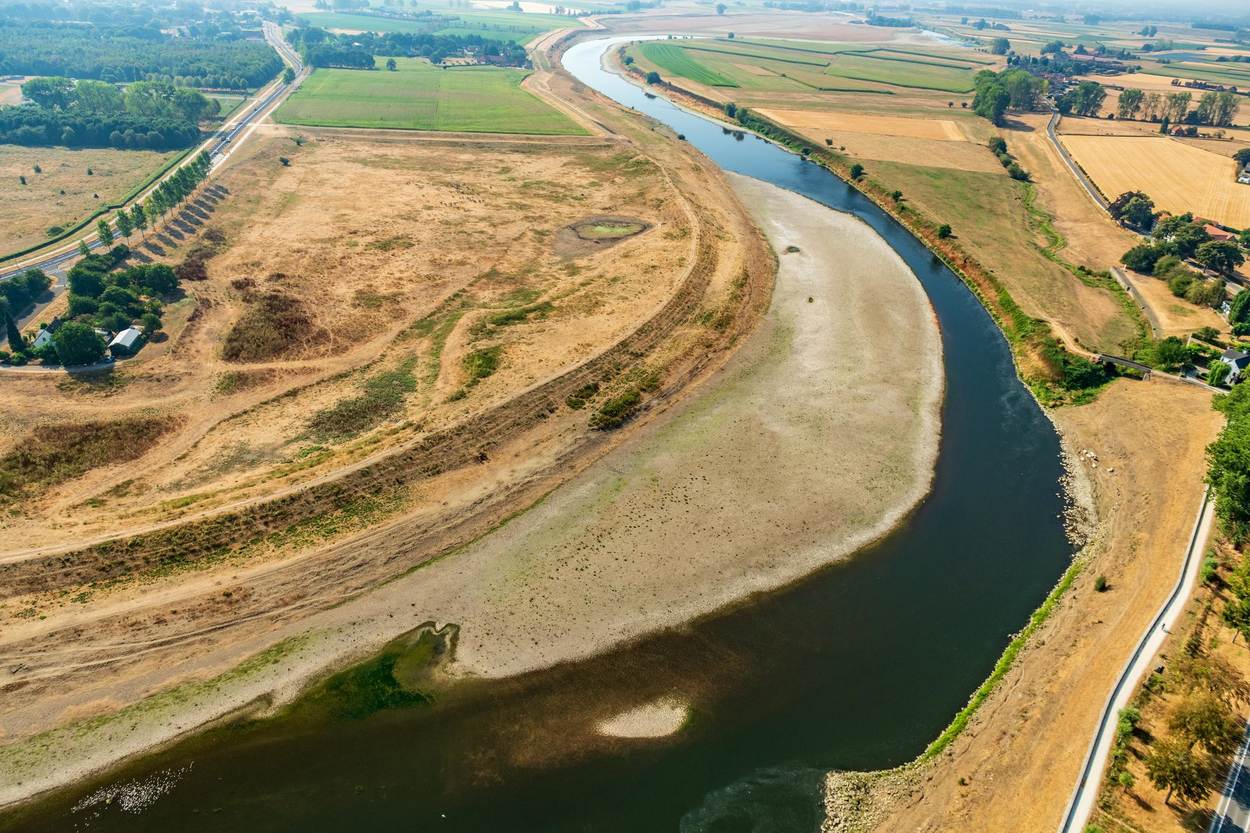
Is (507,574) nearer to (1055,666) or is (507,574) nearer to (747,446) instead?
(747,446)

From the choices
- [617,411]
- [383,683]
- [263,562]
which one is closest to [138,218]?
[263,562]

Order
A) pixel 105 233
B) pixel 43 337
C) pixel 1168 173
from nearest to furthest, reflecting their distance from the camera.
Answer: pixel 43 337 < pixel 105 233 < pixel 1168 173

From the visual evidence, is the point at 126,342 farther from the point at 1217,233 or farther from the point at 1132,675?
the point at 1217,233

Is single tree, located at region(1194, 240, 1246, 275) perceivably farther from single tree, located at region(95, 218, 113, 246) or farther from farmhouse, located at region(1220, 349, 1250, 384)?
single tree, located at region(95, 218, 113, 246)

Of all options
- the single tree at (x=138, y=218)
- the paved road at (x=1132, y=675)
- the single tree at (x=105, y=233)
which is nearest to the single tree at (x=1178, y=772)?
the paved road at (x=1132, y=675)

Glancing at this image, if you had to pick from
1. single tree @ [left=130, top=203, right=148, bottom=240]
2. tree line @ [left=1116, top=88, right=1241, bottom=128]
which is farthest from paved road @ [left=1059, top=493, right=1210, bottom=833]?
tree line @ [left=1116, top=88, right=1241, bottom=128]

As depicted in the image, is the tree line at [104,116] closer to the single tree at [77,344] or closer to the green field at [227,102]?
the green field at [227,102]

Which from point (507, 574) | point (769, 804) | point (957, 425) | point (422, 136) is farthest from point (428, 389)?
point (422, 136)
